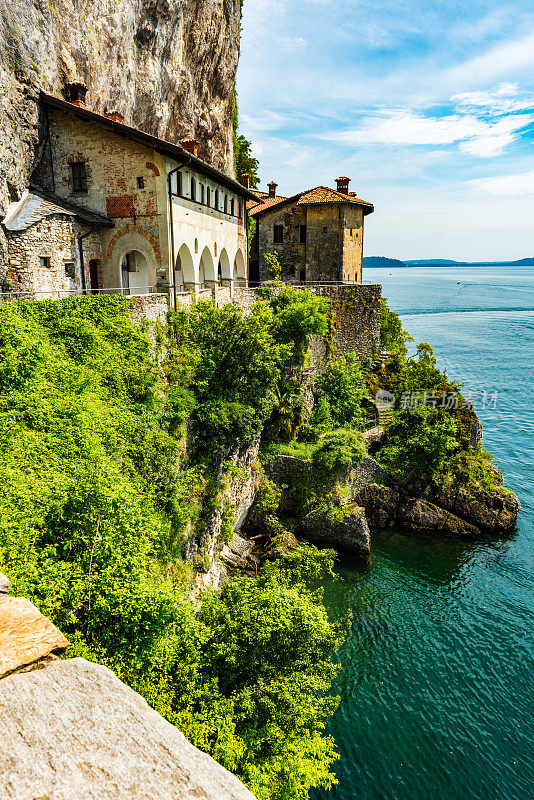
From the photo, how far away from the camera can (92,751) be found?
3.49 meters

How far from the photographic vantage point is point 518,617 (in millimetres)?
23266

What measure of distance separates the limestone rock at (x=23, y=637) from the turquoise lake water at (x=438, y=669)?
14.9 meters

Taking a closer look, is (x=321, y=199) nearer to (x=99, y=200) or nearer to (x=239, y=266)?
(x=239, y=266)

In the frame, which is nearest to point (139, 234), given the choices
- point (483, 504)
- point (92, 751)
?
point (92, 751)

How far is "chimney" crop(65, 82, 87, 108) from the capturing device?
76.0ft

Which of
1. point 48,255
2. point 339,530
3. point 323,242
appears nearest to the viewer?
point 48,255

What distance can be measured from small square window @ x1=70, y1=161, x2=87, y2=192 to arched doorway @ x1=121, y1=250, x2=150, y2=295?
11.9 feet

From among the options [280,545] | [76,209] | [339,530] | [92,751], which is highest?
[76,209]

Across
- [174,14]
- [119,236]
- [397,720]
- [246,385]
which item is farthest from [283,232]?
[397,720]

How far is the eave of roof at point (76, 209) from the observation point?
2194cm

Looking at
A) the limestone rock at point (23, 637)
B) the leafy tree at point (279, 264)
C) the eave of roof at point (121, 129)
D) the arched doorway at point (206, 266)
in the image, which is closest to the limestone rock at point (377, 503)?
the arched doorway at point (206, 266)

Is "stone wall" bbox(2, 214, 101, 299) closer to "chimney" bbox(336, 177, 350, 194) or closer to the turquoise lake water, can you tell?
the turquoise lake water

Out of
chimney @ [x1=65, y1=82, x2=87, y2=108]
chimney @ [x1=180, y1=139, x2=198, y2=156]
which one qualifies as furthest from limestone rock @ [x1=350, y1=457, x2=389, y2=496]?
chimney @ [x1=65, y1=82, x2=87, y2=108]

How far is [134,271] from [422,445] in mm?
20294
